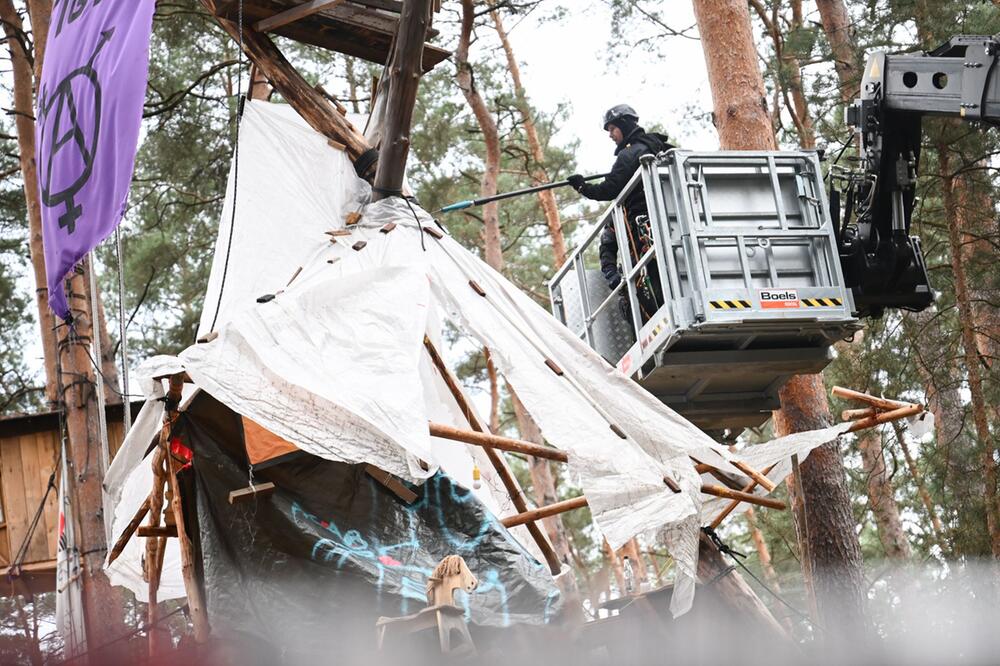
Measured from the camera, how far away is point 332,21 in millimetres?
10406

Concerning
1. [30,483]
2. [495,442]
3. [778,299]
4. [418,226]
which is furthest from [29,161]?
[778,299]

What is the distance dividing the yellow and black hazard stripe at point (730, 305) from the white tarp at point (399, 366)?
1166 mm

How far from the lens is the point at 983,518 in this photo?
Answer: 1254 cm

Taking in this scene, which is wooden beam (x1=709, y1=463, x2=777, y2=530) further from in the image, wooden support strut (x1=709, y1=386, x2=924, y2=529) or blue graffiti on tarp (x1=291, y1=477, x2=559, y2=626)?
blue graffiti on tarp (x1=291, y1=477, x2=559, y2=626)

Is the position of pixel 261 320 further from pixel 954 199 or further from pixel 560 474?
pixel 560 474

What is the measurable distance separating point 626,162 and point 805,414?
346 centimetres

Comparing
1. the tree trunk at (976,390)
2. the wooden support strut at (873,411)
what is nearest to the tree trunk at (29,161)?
the wooden support strut at (873,411)

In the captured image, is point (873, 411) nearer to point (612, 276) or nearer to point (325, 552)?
point (612, 276)

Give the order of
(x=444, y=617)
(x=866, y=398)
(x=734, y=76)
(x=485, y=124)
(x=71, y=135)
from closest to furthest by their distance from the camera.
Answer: (x=444, y=617) < (x=71, y=135) < (x=866, y=398) < (x=734, y=76) < (x=485, y=124)

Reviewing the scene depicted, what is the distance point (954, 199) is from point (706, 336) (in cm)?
470

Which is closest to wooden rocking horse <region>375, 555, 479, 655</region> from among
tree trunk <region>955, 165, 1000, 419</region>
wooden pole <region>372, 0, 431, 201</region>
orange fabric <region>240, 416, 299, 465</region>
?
orange fabric <region>240, 416, 299, 465</region>

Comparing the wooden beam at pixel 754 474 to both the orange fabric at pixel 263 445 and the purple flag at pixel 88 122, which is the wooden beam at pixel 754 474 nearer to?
the orange fabric at pixel 263 445

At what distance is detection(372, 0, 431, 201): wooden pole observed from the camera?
9.30 metres

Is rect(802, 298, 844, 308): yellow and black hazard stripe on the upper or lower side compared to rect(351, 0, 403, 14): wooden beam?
lower
